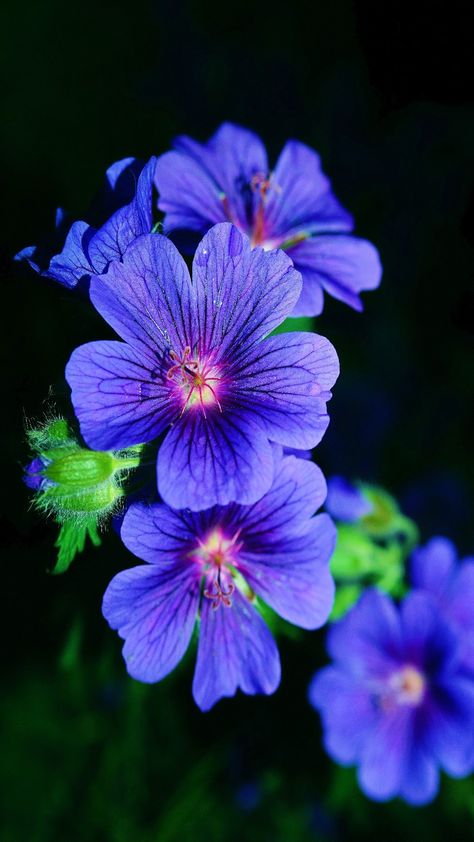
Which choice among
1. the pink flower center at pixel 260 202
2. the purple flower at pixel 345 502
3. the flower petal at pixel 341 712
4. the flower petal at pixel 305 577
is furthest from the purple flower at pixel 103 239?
the flower petal at pixel 341 712

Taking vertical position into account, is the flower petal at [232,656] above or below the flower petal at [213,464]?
below

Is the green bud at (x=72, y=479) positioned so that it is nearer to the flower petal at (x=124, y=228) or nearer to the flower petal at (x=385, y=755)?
the flower petal at (x=124, y=228)

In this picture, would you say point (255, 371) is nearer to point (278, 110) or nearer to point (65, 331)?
point (65, 331)

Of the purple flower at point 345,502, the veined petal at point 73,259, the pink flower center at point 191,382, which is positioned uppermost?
the veined petal at point 73,259

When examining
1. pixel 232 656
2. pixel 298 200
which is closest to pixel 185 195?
pixel 298 200

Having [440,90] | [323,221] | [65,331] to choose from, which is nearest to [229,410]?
[323,221]

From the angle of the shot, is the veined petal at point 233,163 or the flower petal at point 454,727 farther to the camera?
the flower petal at point 454,727
